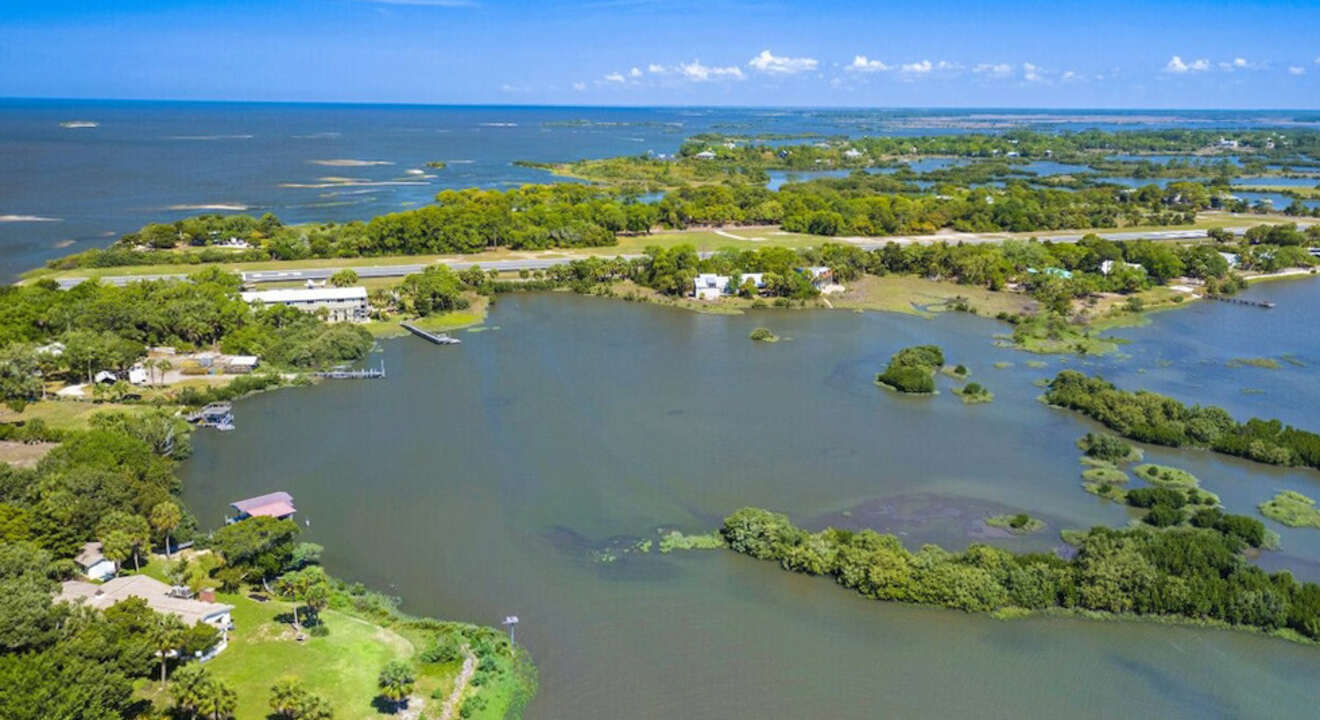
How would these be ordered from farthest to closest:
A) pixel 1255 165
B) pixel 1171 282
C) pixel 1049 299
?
pixel 1255 165, pixel 1171 282, pixel 1049 299

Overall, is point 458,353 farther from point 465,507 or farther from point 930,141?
point 930,141

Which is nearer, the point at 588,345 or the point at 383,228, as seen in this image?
the point at 588,345

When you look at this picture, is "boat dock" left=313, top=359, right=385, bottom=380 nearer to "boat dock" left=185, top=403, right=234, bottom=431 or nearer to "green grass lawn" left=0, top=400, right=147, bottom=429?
"boat dock" left=185, top=403, right=234, bottom=431

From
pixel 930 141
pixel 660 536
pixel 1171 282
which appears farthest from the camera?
pixel 930 141

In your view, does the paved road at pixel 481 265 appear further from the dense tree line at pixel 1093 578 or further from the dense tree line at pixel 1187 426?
the dense tree line at pixel 1093 578

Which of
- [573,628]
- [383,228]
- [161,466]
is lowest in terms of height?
[573,628]

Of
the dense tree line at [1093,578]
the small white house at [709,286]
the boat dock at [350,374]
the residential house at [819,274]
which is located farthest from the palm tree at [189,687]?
the residential house at [819,274]

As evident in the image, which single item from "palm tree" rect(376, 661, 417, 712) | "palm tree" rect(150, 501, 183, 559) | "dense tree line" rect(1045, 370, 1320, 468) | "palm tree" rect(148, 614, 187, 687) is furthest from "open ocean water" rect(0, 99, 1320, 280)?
"dense tree line" rect(1045, 370, 1320, 468)

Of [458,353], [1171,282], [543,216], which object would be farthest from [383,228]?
[1171,282]
